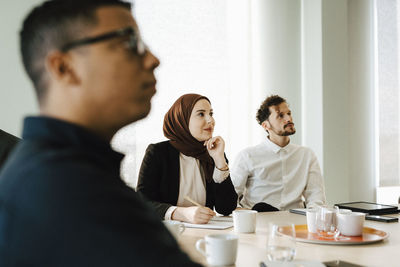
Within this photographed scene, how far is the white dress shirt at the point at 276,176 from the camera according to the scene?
276 cm

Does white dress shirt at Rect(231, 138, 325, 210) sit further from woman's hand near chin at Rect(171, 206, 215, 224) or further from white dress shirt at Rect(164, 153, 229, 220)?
woman's hand near chin at Rect(171, 206, 215, 224)

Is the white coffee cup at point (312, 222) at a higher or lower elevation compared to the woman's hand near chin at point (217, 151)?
lower

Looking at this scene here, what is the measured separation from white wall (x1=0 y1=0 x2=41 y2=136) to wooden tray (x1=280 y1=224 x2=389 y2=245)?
1.92m

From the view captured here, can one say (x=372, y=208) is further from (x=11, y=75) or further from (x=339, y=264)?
(x=11, y=75)

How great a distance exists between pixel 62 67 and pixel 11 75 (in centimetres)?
226

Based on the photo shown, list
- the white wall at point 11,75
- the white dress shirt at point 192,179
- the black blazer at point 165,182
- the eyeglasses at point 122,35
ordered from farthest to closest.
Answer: the white wall at point 11,75 < the white dress shirt at point 192,179 < the black blazer at point 165,182 < the eyeglasses at point 122,35

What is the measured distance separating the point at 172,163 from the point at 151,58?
4.92 feet

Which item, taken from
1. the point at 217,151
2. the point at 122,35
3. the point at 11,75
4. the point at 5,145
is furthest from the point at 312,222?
the point at 11,75

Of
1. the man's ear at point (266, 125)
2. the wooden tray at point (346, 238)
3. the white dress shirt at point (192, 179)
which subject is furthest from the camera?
the man's ear at point (266, 125)

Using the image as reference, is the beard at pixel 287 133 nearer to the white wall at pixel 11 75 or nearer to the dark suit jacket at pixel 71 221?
the white wall at pixel 11 75

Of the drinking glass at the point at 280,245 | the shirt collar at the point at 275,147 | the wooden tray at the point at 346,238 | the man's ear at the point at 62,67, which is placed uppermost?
the man's ear at the point at 62,67

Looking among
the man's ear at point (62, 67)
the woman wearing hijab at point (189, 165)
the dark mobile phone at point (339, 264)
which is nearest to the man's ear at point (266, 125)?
the woman wearing hijab at point (189, 165)

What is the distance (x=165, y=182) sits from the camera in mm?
2090

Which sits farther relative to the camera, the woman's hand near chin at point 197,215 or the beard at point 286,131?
the beard at point 286,131
